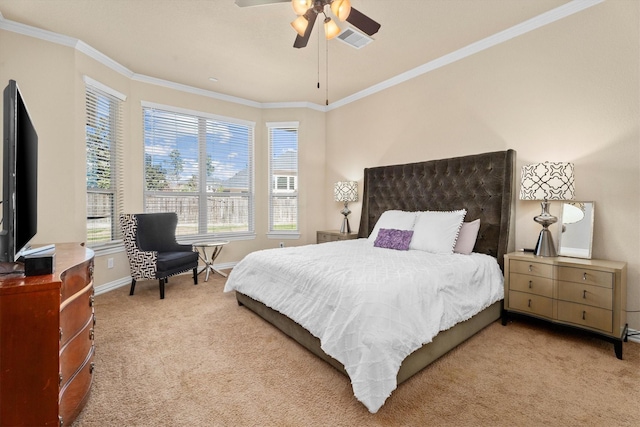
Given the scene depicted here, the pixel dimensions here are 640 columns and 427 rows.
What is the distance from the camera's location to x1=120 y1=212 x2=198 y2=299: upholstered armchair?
3477 millimetres

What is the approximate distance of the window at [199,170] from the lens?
4.41 m

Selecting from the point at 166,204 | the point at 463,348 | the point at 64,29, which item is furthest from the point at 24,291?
the point at 166,204

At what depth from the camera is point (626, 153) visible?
2.45 meters

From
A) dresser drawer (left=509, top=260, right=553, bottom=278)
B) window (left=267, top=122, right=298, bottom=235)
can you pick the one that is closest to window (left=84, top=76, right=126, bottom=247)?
window (left=267, top=122, right=298, bottom=235)

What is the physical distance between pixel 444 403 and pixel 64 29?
4658 millimetres

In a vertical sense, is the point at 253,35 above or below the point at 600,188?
above

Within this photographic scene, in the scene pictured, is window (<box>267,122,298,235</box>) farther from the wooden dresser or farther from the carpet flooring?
the wooden dresser

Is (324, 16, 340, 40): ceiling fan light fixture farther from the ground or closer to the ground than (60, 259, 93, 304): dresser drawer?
farther from the ground

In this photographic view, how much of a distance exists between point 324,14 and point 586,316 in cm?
306

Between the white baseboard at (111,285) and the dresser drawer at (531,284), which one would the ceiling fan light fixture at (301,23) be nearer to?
the dresser drawer at (531,284)

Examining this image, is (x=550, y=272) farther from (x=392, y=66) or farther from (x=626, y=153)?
(x=392, y=66)

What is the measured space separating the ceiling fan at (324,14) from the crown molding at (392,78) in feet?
5.52

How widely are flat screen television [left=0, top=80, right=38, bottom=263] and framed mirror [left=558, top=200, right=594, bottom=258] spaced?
3.82 m

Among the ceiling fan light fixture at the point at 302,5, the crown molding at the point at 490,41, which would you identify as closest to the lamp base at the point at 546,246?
the crown molding at the point at 490,41
